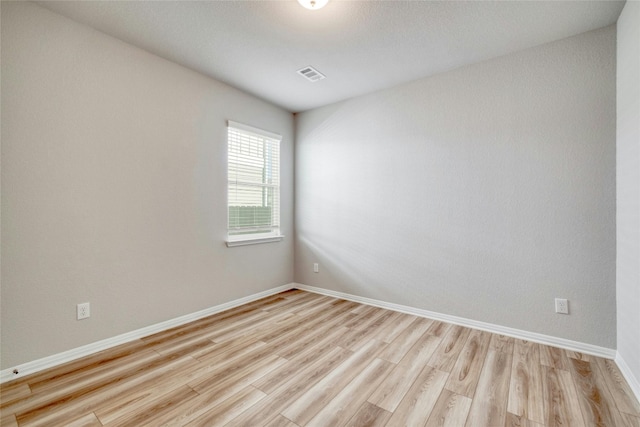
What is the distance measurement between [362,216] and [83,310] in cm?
284

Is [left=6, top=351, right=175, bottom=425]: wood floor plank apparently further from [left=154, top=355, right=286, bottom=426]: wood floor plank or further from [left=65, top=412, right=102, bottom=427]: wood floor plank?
[left=154, top=355, right=286, bottom=426]: wood floor plank

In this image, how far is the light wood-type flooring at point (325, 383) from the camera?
160 cm

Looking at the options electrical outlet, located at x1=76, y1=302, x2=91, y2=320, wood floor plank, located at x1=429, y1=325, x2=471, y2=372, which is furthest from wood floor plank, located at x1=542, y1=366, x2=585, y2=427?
electrical outlet, located at x1=76, y1=302, x2=91, y2=320

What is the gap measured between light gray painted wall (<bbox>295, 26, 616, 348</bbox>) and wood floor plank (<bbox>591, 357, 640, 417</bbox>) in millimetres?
198

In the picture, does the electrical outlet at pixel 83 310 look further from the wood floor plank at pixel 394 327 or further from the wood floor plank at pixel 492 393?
the wood floor plank at pixel 492 393

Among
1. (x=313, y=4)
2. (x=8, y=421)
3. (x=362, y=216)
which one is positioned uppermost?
(x=313, y=4)

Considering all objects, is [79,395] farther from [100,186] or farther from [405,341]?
[405,341]

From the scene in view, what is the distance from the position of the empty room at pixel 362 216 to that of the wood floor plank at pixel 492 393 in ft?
0.06

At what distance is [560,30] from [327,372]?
3229 millimetres

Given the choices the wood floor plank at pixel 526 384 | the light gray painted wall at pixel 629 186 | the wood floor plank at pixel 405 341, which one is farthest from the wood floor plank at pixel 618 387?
the wood floor plank at pixel 405 341

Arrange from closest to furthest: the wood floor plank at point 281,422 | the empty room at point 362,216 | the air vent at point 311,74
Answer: the wood floor plank at point 281,422
the empty room at point 362,216
the air vent at point 311,74

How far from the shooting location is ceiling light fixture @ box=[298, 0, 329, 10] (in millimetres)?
1994

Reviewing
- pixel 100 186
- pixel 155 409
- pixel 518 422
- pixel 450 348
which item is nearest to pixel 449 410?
pixel 518 422

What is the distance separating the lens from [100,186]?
2363mm
